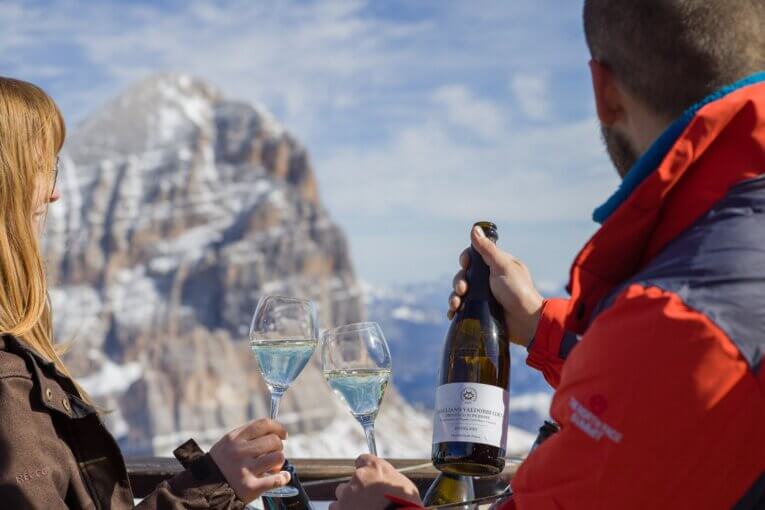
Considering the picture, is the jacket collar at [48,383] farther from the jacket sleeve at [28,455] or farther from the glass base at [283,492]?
the glass base at [283,492]

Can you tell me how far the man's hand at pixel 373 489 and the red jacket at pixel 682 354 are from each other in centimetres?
40

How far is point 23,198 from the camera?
2326mm

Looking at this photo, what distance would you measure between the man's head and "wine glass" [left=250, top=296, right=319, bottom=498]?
93cm

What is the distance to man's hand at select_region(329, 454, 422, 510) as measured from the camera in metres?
1.82

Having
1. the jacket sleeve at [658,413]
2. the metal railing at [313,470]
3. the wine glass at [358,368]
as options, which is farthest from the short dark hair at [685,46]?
the metal railing at [313,470]

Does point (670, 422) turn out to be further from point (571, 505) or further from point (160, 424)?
point (160, 424)

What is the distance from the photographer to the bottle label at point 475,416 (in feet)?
6.90

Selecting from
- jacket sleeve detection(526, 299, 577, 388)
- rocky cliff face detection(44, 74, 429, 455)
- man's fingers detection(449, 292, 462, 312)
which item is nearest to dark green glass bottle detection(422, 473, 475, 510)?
jacket sleeve detection(526, 299, 577, 388)

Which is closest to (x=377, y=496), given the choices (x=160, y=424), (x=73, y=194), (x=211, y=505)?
(x=211, y=505)

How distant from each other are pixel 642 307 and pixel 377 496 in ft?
2.35

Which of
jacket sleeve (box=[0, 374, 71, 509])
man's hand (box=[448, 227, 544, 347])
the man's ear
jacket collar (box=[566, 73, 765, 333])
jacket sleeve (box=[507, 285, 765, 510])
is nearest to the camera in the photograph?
Result: jacket sleeve (box=[507, 285, 765, 510])

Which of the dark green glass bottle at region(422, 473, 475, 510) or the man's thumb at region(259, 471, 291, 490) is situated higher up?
the man's thumb at region(259, 471, 291, 490)

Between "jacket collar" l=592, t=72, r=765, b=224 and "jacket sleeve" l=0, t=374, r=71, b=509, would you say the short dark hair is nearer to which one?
"jacket collar" l=592, t=72, r=765, b=224

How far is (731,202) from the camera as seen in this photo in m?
1.40
